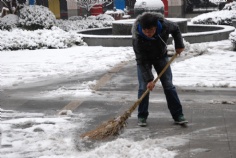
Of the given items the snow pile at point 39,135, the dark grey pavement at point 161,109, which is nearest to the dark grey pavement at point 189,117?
the dark grey pavement at point 161,109

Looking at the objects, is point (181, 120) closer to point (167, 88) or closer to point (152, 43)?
point (167, 88)

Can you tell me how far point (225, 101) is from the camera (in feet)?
21.1

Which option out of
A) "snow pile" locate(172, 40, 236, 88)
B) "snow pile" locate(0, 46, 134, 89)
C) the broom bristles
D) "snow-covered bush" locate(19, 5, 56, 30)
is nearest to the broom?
the broom bristles

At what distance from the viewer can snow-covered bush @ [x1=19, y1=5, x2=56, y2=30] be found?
15.4m

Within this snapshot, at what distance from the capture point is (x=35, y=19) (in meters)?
15.5

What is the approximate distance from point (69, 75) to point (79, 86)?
122cm

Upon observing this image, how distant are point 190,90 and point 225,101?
975 mm

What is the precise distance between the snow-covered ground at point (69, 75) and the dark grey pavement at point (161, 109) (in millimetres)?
199

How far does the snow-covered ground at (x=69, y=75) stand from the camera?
4.46 m

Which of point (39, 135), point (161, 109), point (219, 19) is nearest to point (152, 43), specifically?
point (161, 109)

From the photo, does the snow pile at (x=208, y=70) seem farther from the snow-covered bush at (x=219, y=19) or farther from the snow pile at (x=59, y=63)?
the snow-covered bush at (x=219, y=19)

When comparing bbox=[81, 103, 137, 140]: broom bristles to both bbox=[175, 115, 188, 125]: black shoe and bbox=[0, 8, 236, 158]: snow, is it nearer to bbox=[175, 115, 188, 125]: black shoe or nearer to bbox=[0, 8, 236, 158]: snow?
bbox=[0, 8, 236, 158]: snow

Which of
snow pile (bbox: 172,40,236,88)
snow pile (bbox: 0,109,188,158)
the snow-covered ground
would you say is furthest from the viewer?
snow pile (bbox: 172,40,236,88)

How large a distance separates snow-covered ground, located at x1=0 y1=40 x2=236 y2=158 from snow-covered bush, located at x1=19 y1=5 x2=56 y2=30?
2.72 m
